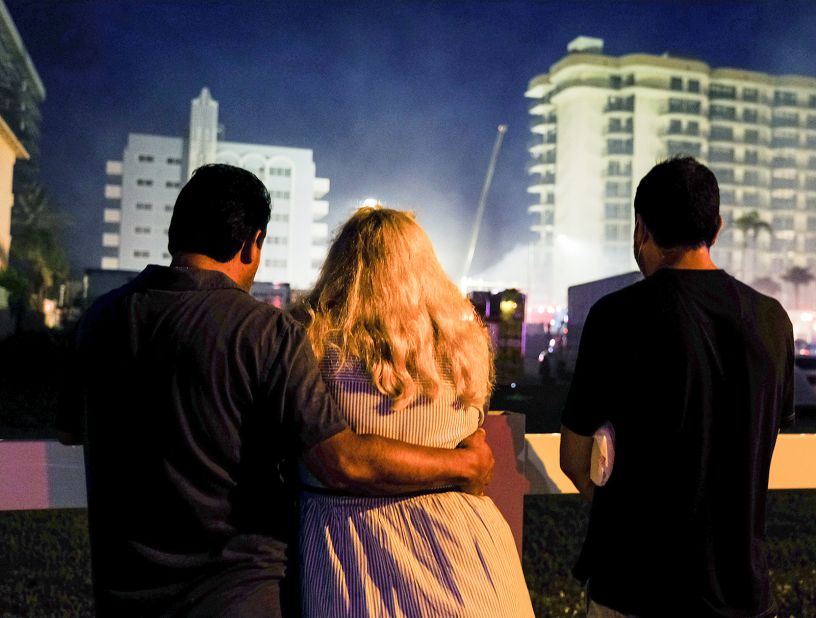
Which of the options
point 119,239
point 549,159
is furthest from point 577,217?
point 119,239

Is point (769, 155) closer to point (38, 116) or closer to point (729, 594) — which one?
point (38, 116)

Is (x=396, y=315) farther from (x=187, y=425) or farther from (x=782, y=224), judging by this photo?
(x=782, y=224)

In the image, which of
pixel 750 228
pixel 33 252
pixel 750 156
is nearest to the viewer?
pixel 33 252

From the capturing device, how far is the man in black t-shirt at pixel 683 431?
1.81m

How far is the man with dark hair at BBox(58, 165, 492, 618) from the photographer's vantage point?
5.37ft

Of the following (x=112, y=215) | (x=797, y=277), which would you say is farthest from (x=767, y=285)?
(x=112, y=215)

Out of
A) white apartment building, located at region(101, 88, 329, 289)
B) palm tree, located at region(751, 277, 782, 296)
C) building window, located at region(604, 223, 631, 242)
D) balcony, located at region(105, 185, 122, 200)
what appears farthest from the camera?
building window, located at region(604, 223, 631, 242)

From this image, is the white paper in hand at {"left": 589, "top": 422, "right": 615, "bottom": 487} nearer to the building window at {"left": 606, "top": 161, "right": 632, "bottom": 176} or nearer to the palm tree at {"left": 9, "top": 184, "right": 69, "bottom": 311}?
the palm tree at {"left": 9, "top": 184, "right": 69, "bottom": 311}

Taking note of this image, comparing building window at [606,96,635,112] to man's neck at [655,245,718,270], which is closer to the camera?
man's neck at [655,245,718,270]

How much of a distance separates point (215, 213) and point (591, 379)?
3.21ft

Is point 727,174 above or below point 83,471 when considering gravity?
above

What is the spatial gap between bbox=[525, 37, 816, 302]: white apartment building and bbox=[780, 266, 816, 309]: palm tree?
12.3ft

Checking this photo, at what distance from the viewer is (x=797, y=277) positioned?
91250 millimetres

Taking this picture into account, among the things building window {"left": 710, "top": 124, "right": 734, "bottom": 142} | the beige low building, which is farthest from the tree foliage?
building window {"left": 710, "top": 124, "right": 734, "bottom": 142}
